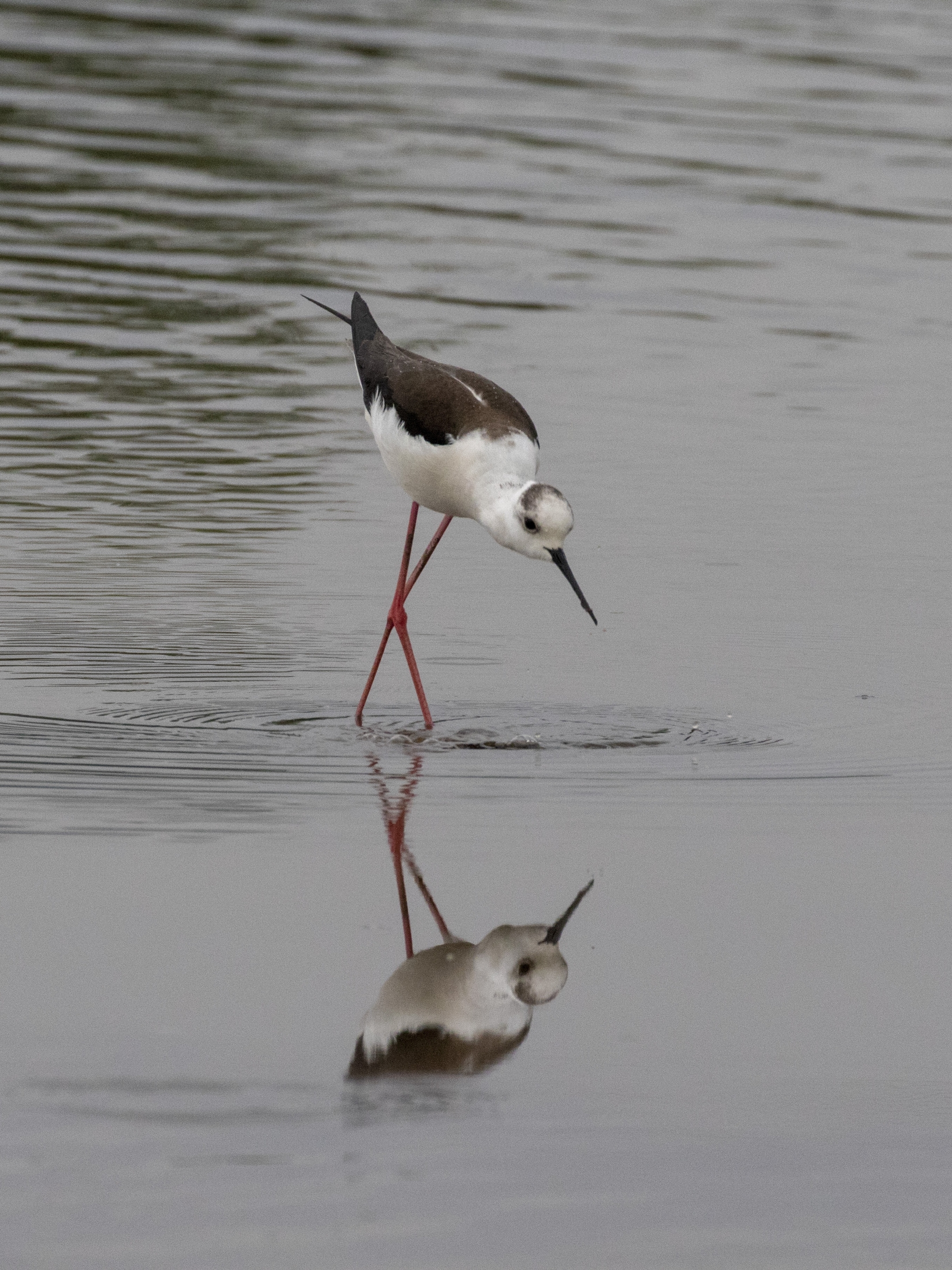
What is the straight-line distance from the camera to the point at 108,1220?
12.0 ft

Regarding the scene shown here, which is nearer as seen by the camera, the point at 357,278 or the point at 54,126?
the point at 357,278

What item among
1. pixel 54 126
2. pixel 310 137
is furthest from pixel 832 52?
pixel 54 126

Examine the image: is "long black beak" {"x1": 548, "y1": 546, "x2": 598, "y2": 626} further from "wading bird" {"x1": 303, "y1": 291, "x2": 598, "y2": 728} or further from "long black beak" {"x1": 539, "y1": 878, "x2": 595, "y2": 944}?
"long black beak" {"x1": 539, "y1": 878, "x2": 595, "y2": 944}

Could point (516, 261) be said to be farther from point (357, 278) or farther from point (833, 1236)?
point (833, 1236)

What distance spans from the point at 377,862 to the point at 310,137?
41.2ft

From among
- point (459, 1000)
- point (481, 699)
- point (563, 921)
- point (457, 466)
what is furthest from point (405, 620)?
point (459, 1000)

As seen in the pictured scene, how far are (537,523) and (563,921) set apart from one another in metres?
1.81

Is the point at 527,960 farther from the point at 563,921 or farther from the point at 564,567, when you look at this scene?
the point at 564,567

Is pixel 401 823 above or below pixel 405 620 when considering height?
below

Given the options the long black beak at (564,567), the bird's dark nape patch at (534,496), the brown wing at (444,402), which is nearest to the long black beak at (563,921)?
the long black beak at (564,567)

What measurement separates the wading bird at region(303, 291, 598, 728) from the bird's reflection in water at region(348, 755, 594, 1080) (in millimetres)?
1693

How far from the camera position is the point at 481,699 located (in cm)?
702

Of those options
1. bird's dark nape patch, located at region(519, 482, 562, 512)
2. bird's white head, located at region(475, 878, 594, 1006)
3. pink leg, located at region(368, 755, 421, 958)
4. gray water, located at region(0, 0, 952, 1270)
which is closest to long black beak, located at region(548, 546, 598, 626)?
bird's dark nape patch, located at region(519, 482, 562, 512)

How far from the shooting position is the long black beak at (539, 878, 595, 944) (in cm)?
485
